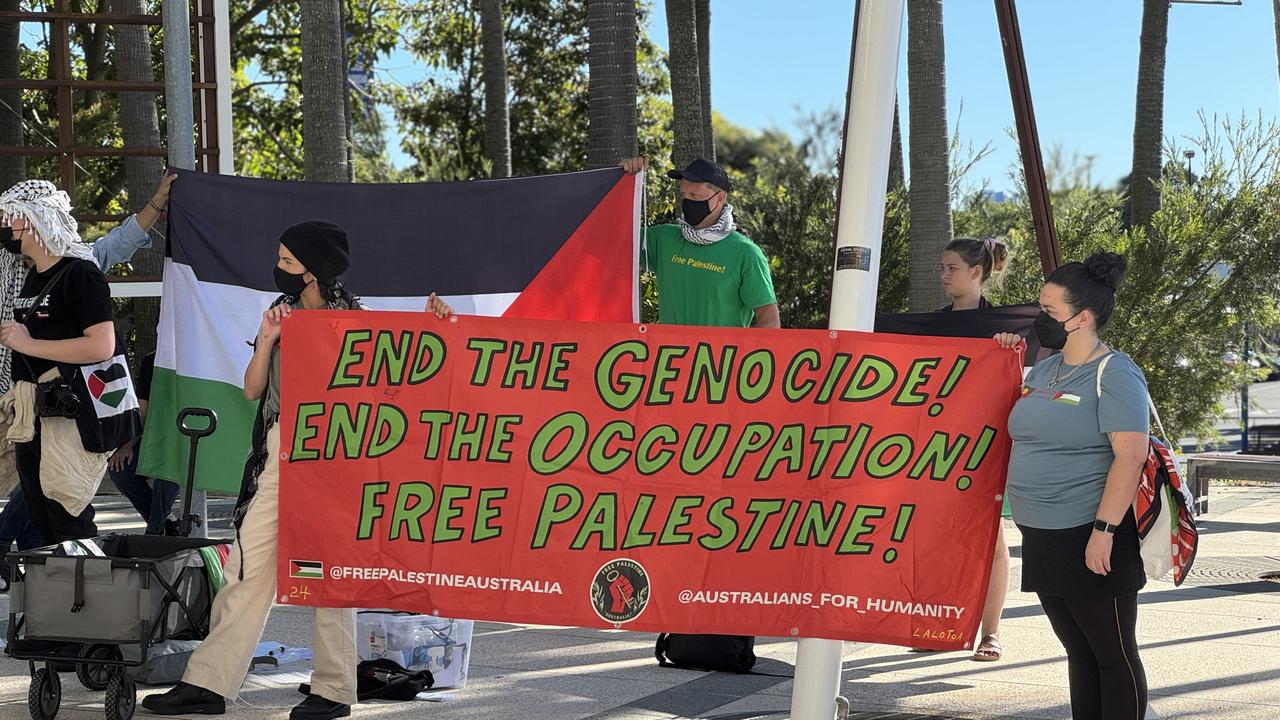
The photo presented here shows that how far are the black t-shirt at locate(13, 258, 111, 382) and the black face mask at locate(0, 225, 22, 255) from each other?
5.1 inches

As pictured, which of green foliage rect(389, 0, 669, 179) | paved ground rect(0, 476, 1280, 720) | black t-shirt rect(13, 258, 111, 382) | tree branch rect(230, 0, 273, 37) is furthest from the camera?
green foliage rect(389, 0, 669, 179)

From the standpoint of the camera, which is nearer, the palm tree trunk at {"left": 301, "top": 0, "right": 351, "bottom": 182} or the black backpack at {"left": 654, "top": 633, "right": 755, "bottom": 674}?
the black backpack at {"left": 654, "top": 633, "right": 755, "bottom": 674}

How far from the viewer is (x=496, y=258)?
6828mm

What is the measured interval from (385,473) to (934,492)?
6.62 feet

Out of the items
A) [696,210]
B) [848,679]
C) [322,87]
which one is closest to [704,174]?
[696,210]

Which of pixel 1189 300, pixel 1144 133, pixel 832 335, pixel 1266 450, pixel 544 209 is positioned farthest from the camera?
pixel 1266 450

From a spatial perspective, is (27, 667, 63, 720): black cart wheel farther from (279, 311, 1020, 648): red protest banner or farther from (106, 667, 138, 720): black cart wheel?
(279, 311, 1020, 648): red protest banner

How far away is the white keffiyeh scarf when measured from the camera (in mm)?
6418

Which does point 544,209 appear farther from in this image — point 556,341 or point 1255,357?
point 1255,357

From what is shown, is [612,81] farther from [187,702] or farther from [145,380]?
[187,702]

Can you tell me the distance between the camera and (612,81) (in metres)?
12.5

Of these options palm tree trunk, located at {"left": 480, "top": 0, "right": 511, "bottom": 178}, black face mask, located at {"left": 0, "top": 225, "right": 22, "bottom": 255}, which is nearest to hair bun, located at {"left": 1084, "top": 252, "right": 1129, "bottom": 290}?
black face mask, located at {"left": 0, "top": 225, "right": 22, "bottom": 255}

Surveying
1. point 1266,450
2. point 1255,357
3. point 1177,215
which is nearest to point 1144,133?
point 1177,215

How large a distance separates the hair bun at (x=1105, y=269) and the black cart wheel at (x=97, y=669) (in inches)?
150
